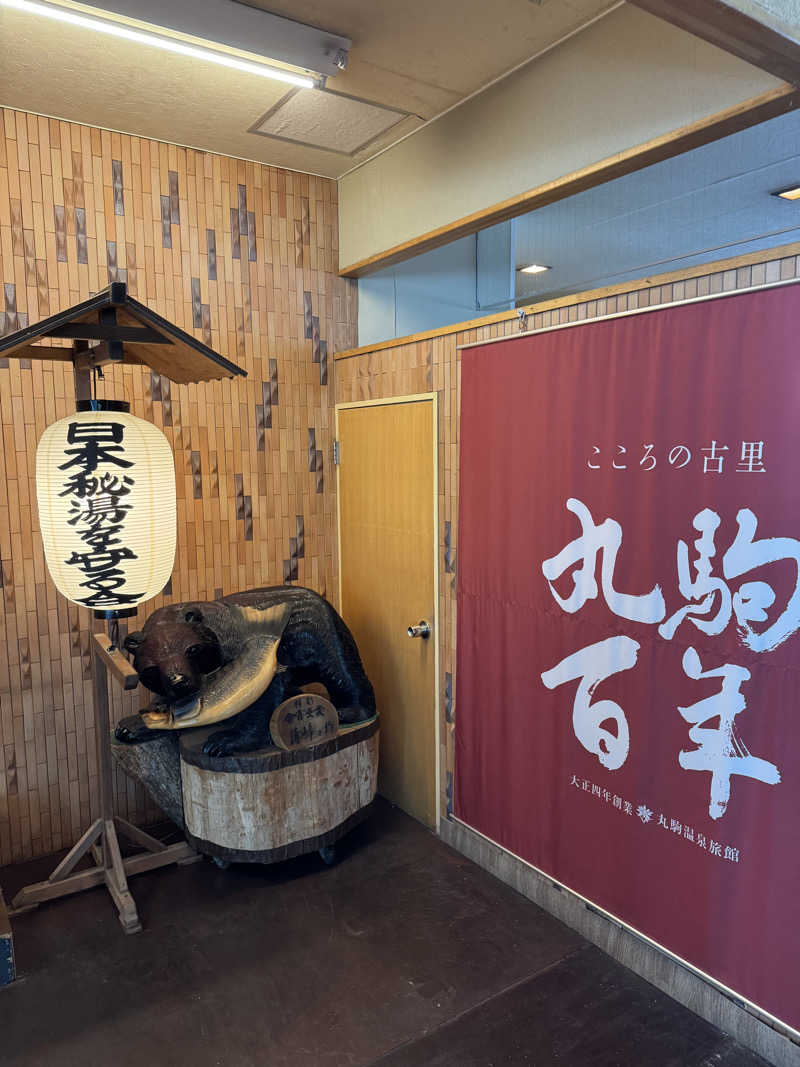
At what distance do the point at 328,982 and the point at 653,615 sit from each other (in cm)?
159

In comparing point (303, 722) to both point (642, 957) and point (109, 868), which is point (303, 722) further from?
point (642, 957)

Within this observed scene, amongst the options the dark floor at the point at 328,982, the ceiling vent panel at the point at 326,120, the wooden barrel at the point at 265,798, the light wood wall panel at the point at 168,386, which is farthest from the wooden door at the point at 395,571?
the ceiling vent panel at the point at 326,120

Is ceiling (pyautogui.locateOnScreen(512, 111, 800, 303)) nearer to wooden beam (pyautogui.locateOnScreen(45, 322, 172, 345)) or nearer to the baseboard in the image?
wooden beam (pyautogui.locateOnScreen(45, 322, 172, 345))

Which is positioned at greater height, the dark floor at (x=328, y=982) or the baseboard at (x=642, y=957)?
the baseboard at (x=642, y=957)

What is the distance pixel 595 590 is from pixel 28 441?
232 cm

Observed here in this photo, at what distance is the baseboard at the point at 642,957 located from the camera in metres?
2.08

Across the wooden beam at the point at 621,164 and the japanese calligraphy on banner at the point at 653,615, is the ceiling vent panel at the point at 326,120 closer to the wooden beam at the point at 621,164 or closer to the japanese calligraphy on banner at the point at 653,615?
the wooden beam at the point at 621,164

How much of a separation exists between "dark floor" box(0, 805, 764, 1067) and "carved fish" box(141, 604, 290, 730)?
0.75m

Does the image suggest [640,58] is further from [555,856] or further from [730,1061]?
[730,1061]

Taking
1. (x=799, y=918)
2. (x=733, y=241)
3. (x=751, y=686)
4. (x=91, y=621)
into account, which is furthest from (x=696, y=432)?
(x=91, y=621)

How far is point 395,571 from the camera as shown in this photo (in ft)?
11.5

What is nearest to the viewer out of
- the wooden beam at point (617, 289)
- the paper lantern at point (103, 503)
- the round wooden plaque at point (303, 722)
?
the wooden beam at point (617, 289)

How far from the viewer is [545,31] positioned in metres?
2.40

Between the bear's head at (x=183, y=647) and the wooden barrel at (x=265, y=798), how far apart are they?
0.34 meters
